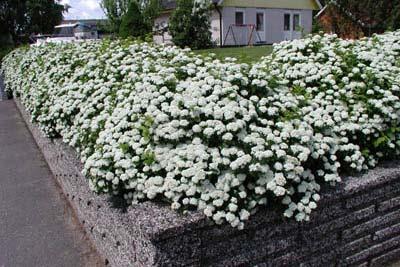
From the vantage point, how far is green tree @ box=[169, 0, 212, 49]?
2286 cm

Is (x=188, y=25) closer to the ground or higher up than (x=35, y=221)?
higher up

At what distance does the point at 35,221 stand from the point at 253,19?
26.9 metres

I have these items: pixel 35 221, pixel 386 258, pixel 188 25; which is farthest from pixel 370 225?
pixel 188 25

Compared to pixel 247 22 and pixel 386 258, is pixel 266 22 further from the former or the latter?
pixel 386 258

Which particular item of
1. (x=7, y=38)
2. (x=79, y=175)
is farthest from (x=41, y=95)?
(x=7, y=38)

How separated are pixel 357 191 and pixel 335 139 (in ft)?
1.26

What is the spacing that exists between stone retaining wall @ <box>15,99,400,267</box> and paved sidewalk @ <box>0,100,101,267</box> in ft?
1.03

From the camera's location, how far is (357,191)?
2.84 meters

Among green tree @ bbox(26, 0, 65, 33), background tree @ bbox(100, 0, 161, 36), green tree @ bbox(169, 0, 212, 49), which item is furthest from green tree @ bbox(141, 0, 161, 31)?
green tree @ bbox(26, 0, 65, 33)

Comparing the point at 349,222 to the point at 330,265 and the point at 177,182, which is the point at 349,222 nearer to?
the point at 330,265

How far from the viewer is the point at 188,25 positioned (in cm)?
2294

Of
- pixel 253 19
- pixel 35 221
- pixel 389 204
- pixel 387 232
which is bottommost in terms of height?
pixel 35 221

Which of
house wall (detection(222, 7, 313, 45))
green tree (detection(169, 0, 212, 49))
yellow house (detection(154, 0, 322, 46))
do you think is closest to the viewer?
green tree (detection(169, 0, 212, 49))

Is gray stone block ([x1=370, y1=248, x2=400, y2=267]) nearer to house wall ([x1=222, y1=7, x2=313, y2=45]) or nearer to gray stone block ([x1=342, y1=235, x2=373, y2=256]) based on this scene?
gray stone block ([x1=342, y1=235, x2=373, y2=256])
